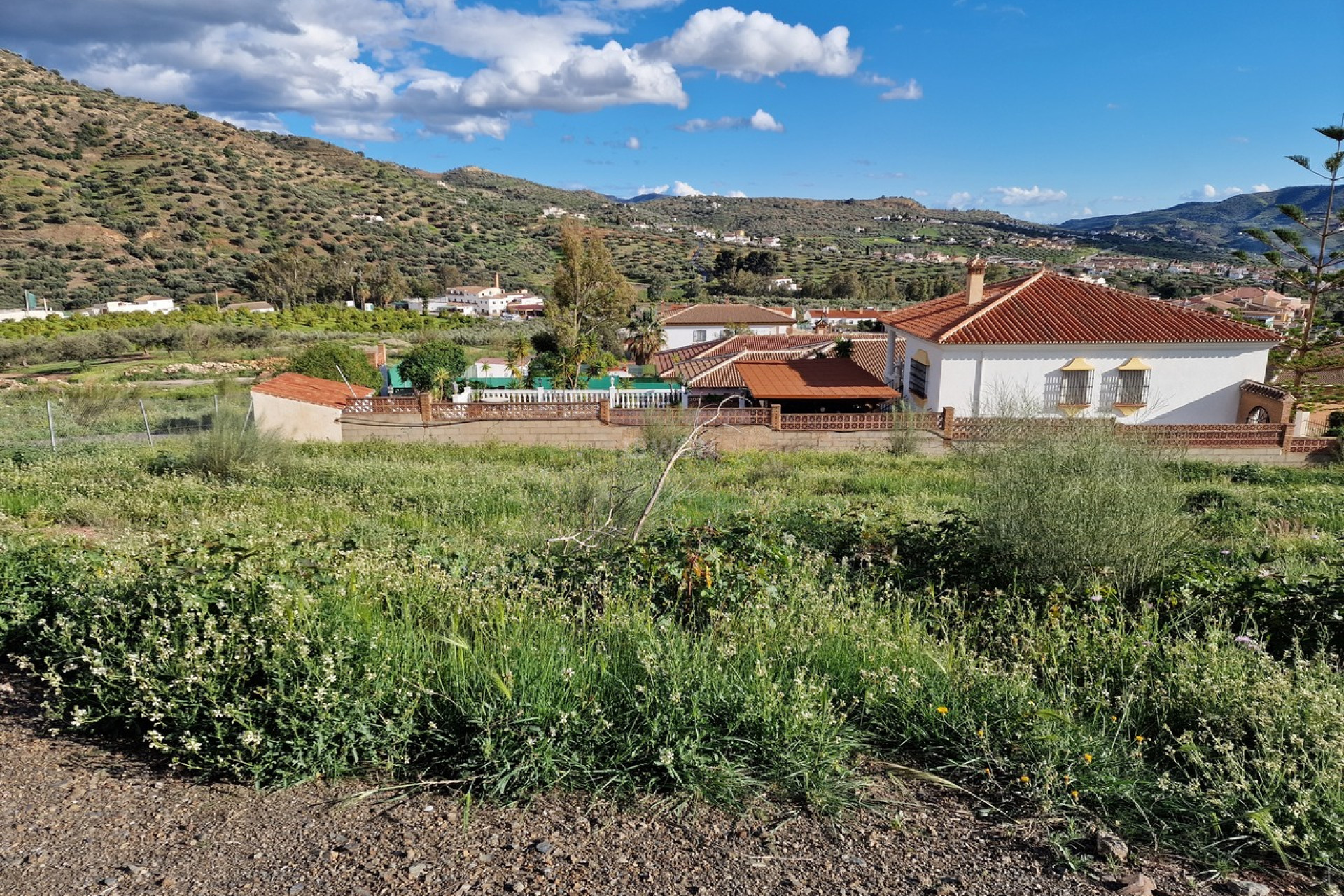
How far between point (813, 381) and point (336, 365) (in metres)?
13.8

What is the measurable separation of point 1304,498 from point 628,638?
12.8m

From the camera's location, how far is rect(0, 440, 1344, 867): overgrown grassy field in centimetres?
332

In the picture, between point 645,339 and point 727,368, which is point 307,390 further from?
point 645,339

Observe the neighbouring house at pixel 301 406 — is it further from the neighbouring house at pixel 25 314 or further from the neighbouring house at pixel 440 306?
the neighbouring house at pixel 440 306

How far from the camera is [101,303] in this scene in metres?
47.9

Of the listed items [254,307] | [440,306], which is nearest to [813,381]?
[254,307]

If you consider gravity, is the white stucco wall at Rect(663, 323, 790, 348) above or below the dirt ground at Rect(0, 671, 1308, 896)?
above

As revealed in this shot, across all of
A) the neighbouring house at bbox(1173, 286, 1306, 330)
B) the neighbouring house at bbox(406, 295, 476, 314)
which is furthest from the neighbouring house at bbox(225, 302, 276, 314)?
the neighbouring house at bbox(1173, 286, 1306, 330)

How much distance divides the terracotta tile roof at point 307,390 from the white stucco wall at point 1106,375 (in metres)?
14.1

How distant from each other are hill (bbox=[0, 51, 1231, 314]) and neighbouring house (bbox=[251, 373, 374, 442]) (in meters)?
39.5

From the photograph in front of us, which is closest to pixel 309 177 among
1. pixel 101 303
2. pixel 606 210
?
pixel 101 303

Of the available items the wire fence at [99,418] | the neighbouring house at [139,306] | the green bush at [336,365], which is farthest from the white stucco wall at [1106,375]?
the neighbouring house at [139,306]

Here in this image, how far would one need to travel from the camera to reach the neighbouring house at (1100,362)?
63.1 feet

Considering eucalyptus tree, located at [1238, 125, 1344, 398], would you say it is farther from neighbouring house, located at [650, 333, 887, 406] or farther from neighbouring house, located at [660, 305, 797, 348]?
neighbouring house, located at [660, 305, 797, 348]
